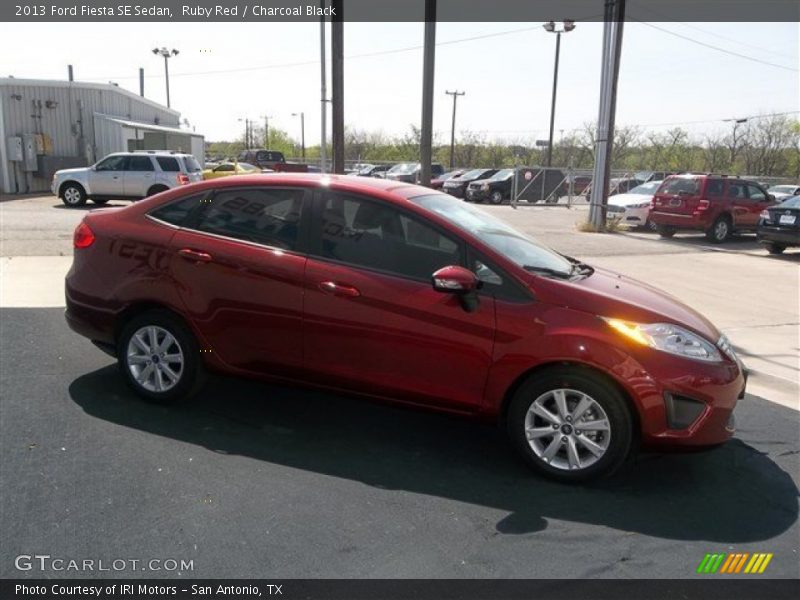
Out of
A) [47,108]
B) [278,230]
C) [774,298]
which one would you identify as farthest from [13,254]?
[47,108]

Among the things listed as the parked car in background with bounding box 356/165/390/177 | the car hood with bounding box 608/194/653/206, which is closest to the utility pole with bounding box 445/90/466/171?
the parked car in background with bounding box 356/165/390/177

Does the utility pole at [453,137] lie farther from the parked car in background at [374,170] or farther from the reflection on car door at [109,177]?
the reflection on car door at [109,177]

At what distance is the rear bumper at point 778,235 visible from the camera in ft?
45.1

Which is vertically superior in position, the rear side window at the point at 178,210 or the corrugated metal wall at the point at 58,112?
the corrugated metal wall at the point at 58,112

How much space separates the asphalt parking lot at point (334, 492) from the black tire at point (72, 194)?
17.0 meters

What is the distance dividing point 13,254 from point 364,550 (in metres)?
10.2

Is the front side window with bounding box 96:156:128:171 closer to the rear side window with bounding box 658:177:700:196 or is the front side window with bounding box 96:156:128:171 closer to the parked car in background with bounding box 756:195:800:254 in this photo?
the rear side window with bounding box 658:177:700:196

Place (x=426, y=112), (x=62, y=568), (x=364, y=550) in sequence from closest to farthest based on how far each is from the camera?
1. (x=62, y=568)
2. (x=364, y=550)
3. (x=426, y=112)

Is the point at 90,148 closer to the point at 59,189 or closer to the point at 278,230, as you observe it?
the point at 59,189

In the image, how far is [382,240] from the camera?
13.4 ft

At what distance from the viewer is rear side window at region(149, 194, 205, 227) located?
4.54 metres

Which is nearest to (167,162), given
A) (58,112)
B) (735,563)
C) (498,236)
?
(58,112)

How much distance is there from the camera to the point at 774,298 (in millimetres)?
9469

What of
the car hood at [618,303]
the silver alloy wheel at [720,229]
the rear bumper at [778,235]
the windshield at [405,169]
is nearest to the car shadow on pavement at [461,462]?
the car hood at [618,303]
